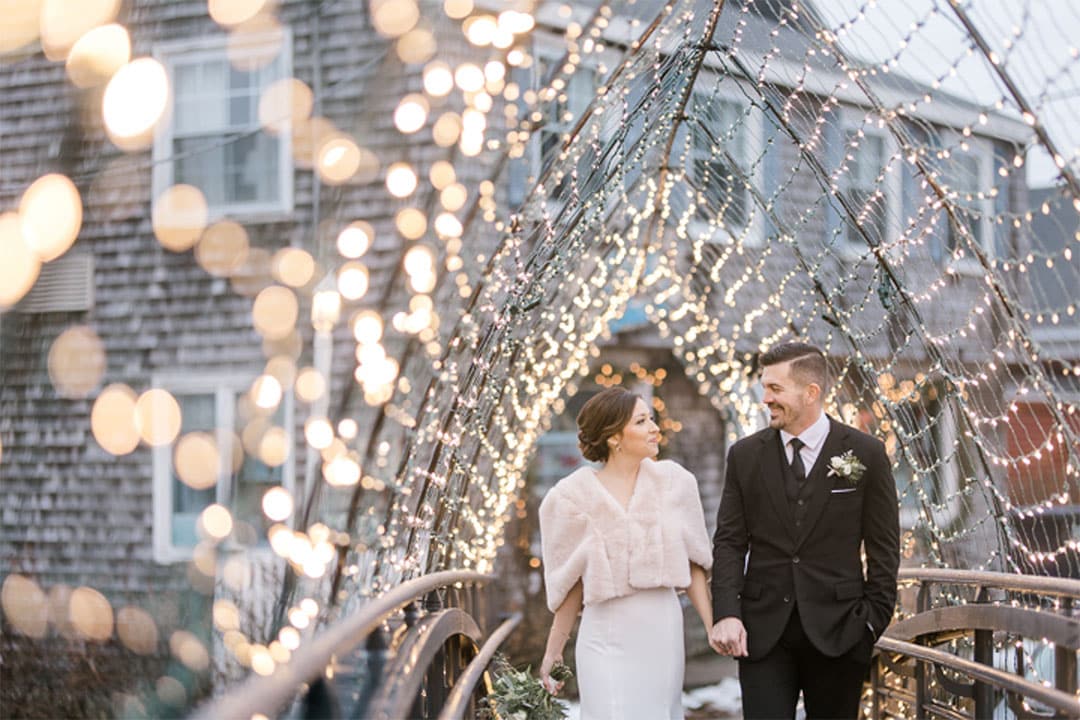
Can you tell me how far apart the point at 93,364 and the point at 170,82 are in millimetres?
2381

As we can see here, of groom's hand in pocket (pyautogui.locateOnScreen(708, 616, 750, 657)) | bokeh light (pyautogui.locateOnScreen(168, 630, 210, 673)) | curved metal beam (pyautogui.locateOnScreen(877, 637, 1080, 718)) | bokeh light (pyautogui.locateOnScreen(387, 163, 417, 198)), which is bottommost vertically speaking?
bokeh light (pyautogui.locateOnScreen(168, 630, 210, 673))

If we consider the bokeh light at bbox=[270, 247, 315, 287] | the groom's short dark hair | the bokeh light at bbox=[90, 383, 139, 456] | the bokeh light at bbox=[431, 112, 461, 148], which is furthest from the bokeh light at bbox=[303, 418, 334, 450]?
the bokeh light at bbox=[90, 383, 139, 456]

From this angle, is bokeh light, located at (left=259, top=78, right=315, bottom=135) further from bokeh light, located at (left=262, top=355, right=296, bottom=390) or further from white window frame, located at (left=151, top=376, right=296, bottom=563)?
white window frame, located at (left=151, top=376, right=296, bottom=563)

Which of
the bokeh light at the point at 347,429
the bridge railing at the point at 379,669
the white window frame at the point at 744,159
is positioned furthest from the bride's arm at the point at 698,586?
the white window frame at the point at 744,159

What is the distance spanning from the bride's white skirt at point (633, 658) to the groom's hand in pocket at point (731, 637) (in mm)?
556

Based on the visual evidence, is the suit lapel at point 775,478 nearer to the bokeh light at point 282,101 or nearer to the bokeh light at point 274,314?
the bokeh light at point 274,314

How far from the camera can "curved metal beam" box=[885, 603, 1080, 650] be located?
3.16 meters

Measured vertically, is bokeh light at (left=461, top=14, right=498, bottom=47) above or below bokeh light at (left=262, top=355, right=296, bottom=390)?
above

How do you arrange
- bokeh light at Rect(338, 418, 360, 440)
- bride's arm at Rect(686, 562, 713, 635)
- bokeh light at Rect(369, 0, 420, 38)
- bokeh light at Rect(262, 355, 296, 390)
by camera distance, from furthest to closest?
bokeh light at Rect(262, 355, 296, 390)
bokeh light at Rect(369, 0, 420, 38)
bokeh light at Rect(338, 418, 360, 440)
bride's arm at Rect(686, 562, 713, 635)

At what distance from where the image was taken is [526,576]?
10.3 metres

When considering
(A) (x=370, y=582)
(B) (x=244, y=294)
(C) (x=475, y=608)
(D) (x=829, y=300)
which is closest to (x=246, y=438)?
(B) (x=244, y=294)

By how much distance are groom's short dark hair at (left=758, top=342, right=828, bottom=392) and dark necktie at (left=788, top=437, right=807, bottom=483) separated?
18 centimetres

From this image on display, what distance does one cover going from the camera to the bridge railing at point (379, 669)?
6.15 feet

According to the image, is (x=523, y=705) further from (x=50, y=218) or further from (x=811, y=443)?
(x=50, y=218)
